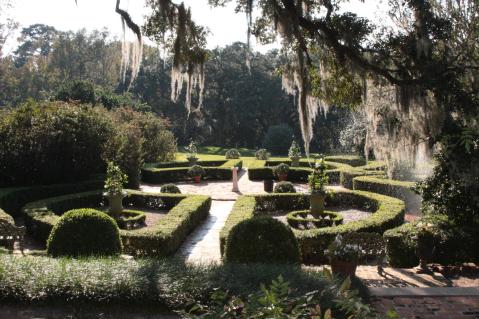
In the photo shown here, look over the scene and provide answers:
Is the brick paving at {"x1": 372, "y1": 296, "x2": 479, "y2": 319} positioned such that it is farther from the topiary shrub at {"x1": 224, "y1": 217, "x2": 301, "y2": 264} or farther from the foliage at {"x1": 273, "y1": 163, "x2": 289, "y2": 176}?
the foliage at {"x1": 273, "y1": 163, "x2": 289, "y2": 176}

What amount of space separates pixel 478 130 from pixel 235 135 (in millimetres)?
38676

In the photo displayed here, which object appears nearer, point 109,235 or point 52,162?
point 109,235

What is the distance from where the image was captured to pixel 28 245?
11.1 m

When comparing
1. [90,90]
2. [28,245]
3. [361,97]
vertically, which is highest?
[90,90]

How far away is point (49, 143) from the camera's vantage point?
631 inches

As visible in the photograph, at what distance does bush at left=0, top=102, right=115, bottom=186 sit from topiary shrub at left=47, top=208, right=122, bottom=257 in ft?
28.0

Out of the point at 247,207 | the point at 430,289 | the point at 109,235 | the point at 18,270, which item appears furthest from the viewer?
the point at 247,207

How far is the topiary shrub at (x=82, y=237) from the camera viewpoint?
8109 mm

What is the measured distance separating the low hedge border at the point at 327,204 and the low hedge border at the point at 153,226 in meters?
1.14

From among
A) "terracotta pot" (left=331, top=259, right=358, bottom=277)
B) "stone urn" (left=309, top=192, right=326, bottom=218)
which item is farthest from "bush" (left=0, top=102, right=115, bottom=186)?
"terracotta pot" (left=331, top=259, right=358, bottom=277)

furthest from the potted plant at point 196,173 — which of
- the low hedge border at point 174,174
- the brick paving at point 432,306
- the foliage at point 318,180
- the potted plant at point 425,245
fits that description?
the brick paving at point 432,306

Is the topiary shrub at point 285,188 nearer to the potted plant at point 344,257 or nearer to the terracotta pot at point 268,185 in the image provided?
the terracotta pot at point 268,185

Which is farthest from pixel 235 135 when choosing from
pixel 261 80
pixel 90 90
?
pixel 90 90

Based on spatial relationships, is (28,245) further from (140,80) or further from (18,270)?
(140,80)
